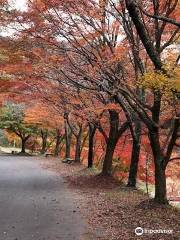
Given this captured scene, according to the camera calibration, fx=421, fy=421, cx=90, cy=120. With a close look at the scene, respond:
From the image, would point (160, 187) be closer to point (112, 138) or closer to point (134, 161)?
point (134, 161)

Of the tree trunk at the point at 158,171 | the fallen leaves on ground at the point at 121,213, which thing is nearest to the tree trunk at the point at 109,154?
the fallen leaves on ground at the point at 121,213

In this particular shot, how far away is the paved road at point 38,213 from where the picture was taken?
33.9 feet

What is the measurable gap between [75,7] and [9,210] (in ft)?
25.1

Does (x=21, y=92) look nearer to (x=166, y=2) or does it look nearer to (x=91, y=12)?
(x=91, y=12)

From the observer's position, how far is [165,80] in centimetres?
1058

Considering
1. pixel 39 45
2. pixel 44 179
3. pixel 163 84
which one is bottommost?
pixel 44 179

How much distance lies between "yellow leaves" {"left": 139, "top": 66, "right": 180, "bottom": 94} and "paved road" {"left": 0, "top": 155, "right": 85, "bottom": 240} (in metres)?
4.21

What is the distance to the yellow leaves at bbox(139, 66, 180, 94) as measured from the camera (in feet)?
34.6

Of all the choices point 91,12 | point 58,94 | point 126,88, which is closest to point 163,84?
point 126,88

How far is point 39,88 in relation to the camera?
26391 mm

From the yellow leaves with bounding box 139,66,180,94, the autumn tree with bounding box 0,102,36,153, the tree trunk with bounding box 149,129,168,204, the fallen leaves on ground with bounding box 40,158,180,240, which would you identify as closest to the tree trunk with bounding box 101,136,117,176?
the fallen leaves on ground with bounding box 40,158,180,240

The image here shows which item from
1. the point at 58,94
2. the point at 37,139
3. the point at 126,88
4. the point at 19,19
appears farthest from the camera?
the point at 37,139

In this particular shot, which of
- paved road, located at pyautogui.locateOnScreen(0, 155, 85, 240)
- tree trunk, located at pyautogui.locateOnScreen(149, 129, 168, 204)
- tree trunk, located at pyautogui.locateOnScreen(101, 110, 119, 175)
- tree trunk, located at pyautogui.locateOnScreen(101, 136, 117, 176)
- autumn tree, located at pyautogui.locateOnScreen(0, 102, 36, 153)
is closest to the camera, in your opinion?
paved road, located at pyautogui.locateOnScreen(0, 155, 85, 240)

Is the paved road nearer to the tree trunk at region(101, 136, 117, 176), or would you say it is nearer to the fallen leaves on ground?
the fallen leaves on ground
